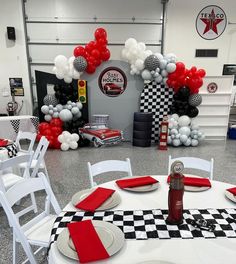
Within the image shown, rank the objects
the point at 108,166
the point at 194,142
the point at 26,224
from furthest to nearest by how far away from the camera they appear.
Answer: the point at 194,142 → the point at 108,166 → the point at 26,224

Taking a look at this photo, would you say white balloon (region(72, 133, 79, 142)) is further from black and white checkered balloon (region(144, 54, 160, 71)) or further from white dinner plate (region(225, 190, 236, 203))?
white dinner plate (region(225, 190, 236, 203))

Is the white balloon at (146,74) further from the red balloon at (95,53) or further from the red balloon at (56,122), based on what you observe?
the red balloon at (56,122)

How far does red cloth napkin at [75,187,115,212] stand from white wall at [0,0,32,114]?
6.18 metres

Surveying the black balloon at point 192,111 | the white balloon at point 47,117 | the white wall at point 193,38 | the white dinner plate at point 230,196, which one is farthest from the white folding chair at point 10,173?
the white wall at point 193,38

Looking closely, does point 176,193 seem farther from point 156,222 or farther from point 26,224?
point 26,224

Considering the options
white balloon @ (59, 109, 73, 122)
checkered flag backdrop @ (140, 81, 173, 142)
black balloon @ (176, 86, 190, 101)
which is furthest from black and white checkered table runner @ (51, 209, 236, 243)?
checkered flag backdrop @ (140, 81, 173, 142)

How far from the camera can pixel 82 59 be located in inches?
202

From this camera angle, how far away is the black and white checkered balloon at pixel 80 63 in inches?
201

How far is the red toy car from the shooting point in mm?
5195

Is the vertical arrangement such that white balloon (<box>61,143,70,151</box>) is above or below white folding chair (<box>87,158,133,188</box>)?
below

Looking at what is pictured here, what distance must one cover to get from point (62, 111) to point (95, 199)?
4002 mm

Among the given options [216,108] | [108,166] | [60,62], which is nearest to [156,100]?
[216,108]

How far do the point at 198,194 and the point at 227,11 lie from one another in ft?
23.2

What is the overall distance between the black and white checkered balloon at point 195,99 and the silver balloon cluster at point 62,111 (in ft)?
8.91
